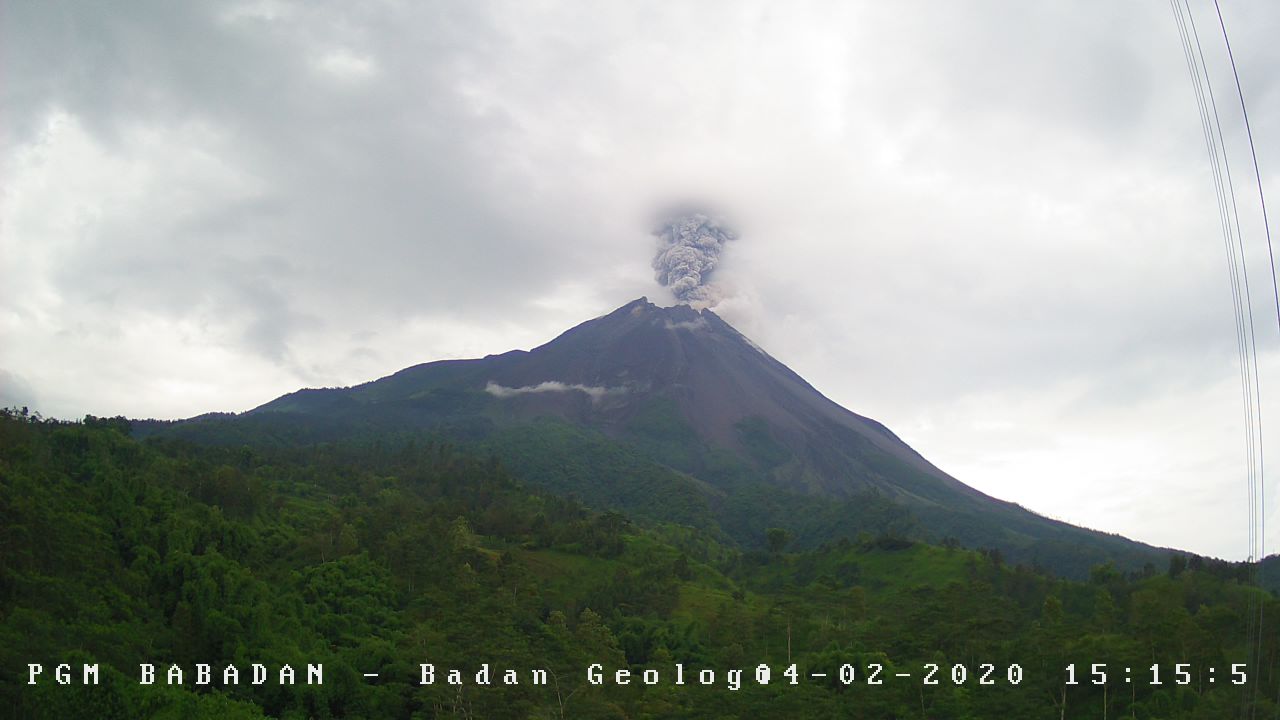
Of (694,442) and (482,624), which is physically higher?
(694,442)

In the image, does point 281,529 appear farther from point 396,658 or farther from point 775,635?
point 775,635

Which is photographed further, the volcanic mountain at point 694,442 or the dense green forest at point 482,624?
the volcanic mountain at point 694,442

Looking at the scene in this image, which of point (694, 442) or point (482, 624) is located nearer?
point (482, 624)

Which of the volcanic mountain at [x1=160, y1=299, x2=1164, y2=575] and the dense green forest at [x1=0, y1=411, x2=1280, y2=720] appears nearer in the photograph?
the dense green forest at [x1=0, y1=411, x2=1280, y2=720]
